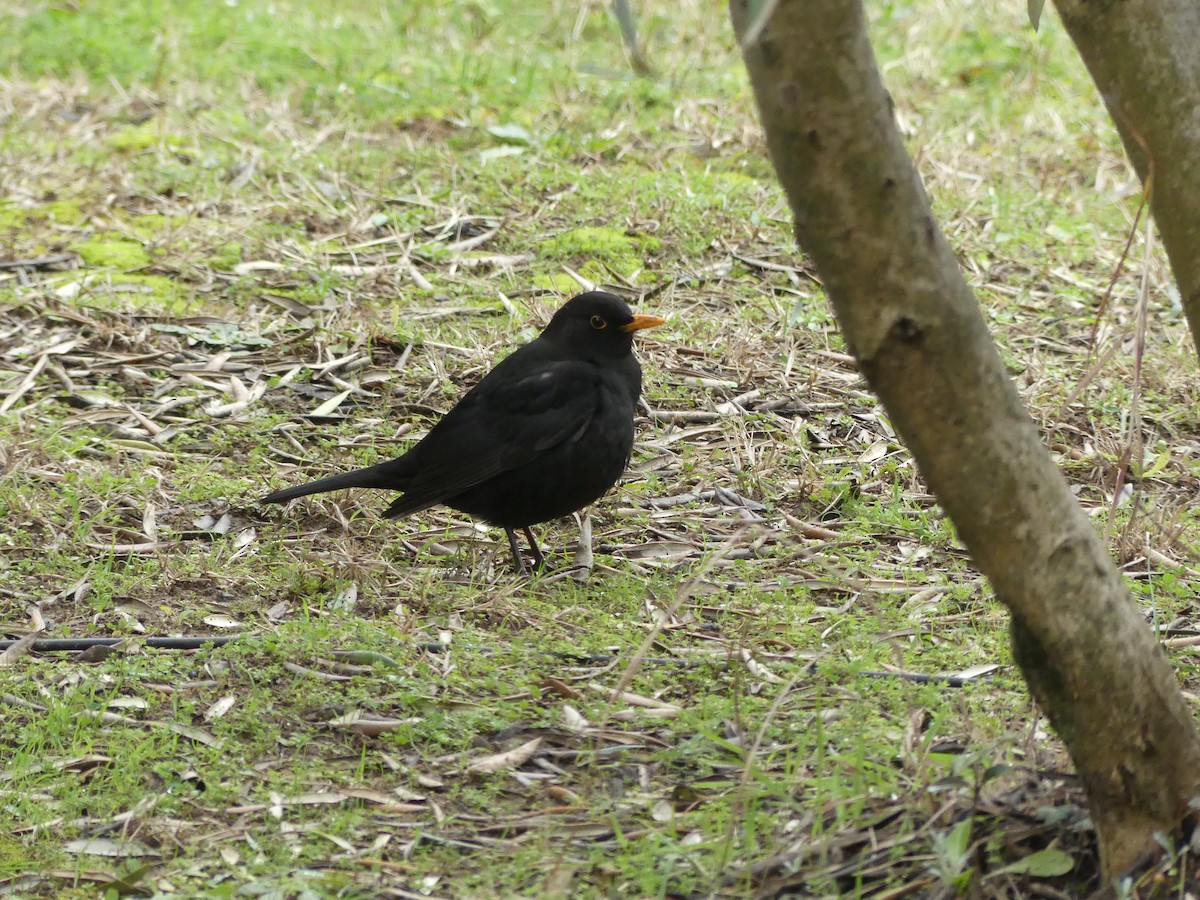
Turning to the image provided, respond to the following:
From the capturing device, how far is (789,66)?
77.2 inches

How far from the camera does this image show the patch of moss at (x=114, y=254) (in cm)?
590

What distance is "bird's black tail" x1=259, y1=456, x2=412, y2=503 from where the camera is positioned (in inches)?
165

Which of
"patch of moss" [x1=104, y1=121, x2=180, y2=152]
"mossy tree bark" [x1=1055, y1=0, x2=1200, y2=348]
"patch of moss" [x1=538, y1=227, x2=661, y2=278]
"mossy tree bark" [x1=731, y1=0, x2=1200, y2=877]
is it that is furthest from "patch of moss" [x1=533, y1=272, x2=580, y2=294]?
"mossy tree bark" [x1=731, y1=0, x2=1200, y2=877]

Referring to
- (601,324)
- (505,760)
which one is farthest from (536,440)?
(505,760)

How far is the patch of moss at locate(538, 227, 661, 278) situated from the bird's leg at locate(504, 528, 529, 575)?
179 centimetres

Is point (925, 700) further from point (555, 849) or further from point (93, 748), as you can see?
point (93, 748)

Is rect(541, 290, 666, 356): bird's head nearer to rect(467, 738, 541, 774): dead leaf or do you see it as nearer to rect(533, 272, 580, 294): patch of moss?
rect(533, 272, 580, 294): patch of moss

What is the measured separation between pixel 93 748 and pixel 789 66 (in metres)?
2.13

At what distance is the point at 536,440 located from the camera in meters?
4.18

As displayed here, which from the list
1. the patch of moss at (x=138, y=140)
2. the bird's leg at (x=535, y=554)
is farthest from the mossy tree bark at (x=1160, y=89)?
the patch of moss at (x=138, y=140)

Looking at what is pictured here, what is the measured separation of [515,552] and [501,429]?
1.23 feet

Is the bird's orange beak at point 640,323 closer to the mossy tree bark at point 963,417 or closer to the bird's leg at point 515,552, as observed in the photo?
the bird's leg at point 515,552

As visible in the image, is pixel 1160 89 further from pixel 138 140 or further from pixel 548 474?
pixel 138 140

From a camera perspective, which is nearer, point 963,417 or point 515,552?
point 963,417
